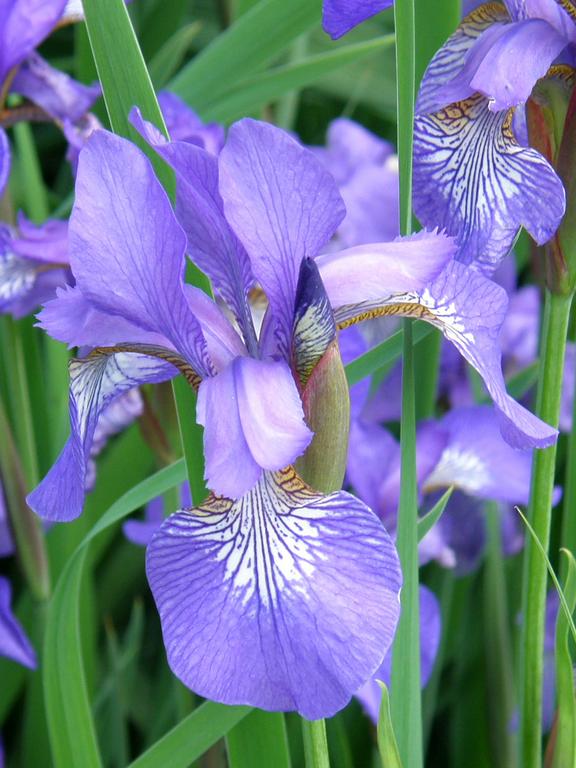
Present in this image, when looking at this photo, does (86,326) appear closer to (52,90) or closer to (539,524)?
→ (539,524)

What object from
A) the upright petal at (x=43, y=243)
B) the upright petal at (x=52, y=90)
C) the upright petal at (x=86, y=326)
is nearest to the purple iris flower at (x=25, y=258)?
the upright petal at (x=43, y=243)

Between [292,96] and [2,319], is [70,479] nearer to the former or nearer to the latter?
[2,319]

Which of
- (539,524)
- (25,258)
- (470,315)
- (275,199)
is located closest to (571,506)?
(539,524)

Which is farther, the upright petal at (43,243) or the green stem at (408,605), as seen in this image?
the upright petal at (43,243)

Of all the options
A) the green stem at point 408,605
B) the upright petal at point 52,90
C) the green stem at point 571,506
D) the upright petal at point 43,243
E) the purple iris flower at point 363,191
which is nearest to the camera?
the green stem at point 408,605

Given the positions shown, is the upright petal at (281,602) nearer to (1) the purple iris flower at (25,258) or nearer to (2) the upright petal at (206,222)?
(2) the upright petal at (206,222)

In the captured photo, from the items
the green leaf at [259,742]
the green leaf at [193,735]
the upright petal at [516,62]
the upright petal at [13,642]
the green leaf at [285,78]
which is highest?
the green leaf at [285,78]

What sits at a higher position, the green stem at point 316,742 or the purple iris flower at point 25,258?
the purple iris flower at point 25,258
